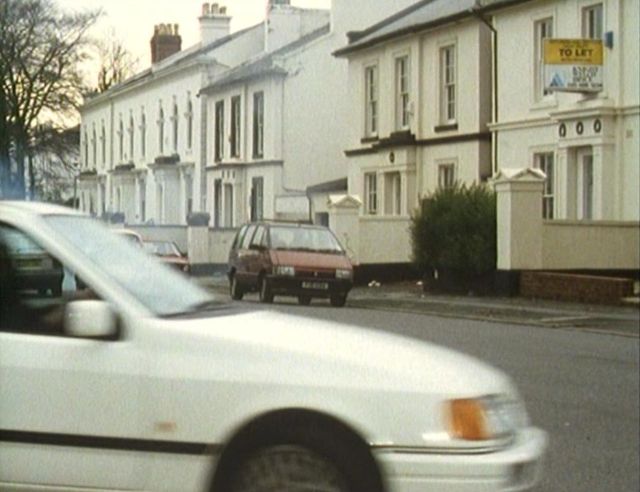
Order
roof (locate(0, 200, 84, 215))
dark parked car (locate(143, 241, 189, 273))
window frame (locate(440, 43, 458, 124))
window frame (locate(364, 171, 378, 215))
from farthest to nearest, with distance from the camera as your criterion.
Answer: window frame (locate(364, 171, 378, 215))
window frame (locate(440, 43, 458, 124))
dark parked car (locate(143, 241, 189, 273))
roof (locate(0, 200, 84, 215))

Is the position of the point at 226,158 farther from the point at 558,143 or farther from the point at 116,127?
the point at 558,143

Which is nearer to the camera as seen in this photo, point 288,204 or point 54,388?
point 54,388

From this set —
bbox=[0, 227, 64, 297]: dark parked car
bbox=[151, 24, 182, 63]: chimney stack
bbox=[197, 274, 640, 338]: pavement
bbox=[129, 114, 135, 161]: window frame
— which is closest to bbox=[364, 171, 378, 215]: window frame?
bbox=[197, 274, 640, 338]: pavement

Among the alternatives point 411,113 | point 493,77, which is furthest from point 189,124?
point 493,77

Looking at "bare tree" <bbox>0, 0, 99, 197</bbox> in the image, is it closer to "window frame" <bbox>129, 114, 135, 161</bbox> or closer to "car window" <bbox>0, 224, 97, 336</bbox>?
"car window" <bbox>0, 224, 97, 336</bbox>

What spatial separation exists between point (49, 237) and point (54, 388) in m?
0.78

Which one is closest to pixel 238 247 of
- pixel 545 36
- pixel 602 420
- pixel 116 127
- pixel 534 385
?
pixel 545 36

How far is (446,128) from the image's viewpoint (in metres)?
46.1

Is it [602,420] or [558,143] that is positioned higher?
[558,143]

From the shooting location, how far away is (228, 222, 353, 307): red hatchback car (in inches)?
1355

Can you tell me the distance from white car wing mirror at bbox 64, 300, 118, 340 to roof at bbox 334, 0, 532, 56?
34946mm

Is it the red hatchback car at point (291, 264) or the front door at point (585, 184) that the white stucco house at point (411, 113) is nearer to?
the front door at point (585, 184)

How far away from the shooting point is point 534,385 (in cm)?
1733

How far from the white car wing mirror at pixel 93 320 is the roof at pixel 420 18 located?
34946mm
